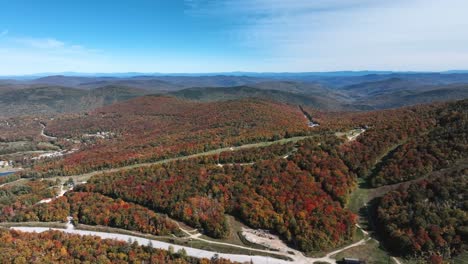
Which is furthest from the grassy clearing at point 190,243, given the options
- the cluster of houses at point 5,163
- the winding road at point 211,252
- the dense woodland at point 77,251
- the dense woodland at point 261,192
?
the cluster of houses at point 5,163

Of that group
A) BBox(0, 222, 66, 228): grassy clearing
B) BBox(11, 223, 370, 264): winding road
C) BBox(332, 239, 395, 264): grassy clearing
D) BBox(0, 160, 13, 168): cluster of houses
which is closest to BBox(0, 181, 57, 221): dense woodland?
BBox(0, 222, 66, 228): grassy clearing

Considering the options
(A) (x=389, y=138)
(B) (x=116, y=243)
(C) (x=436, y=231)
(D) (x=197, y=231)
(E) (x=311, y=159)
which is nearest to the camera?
(C) (x=436, y=231)

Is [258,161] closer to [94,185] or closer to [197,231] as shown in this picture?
[197,231]

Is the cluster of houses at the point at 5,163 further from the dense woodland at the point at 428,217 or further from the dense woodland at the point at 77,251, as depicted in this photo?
the dense woodland at the point at 428,217

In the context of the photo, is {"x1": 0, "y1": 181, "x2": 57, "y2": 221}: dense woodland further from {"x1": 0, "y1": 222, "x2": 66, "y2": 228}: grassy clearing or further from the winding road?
the winding road

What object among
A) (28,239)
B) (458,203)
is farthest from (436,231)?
(28,239)

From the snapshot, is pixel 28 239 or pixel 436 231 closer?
pixel 436 231

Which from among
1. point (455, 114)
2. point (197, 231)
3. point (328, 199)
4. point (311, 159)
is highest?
point (455, 114)
